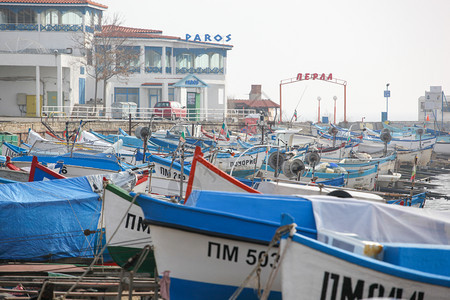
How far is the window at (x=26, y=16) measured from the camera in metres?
46.4

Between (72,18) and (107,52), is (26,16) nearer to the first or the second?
(72,18)

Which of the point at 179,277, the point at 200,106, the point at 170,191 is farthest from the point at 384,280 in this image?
the point at 200,106

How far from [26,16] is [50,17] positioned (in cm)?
181

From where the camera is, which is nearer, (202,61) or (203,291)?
(203,291)

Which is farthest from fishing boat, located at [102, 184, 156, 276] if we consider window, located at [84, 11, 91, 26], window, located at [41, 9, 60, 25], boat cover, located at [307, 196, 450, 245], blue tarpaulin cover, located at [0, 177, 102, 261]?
window, located at [41, 9, 60, 25]

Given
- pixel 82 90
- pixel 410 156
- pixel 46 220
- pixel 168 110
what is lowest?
pixel 410 156

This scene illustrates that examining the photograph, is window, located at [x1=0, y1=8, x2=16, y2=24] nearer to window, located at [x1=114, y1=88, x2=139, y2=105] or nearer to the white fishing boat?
window, located at [x1=114, y1=88, x2=139, y2=105]

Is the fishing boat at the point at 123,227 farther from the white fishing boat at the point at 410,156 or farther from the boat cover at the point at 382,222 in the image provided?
the white fishing boat at the point at 410,156

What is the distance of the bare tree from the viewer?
4525cm

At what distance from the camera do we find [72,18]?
4678cm

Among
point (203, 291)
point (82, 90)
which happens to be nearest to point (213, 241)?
point (203, 291)

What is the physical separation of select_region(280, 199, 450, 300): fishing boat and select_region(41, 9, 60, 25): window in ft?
139

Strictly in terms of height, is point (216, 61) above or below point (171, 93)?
above

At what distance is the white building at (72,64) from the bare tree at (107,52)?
477mm
